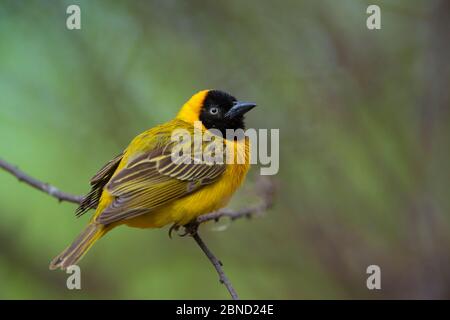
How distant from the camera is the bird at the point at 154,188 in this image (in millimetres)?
3719

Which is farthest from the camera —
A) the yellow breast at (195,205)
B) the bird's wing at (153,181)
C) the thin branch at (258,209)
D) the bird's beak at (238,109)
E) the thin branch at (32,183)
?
the bird's beak at (238,109)

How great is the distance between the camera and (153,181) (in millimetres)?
4027

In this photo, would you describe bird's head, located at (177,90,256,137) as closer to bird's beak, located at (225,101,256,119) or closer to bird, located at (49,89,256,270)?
bird's beak, located at (225,101,256,119)

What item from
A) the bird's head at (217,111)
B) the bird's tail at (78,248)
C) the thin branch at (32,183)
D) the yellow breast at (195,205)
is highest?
the bird's head at (217,111)

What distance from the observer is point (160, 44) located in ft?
19.8

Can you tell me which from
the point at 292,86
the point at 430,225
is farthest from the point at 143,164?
the point at 430,225

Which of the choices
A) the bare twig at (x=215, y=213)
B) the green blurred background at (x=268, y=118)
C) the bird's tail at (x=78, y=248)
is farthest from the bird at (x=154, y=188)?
the green blurred background at (x=268, y=118)

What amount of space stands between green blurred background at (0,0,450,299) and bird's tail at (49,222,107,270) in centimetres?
192

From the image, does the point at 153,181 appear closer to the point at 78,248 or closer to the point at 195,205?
the point at 195,205

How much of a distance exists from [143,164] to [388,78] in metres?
2.75

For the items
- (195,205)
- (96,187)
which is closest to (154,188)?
(195,205)

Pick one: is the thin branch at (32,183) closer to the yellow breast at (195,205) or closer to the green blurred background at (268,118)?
the yellow breast at (195,205)

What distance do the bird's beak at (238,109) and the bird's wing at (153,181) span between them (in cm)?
54

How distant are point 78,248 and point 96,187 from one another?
0.59 metres
